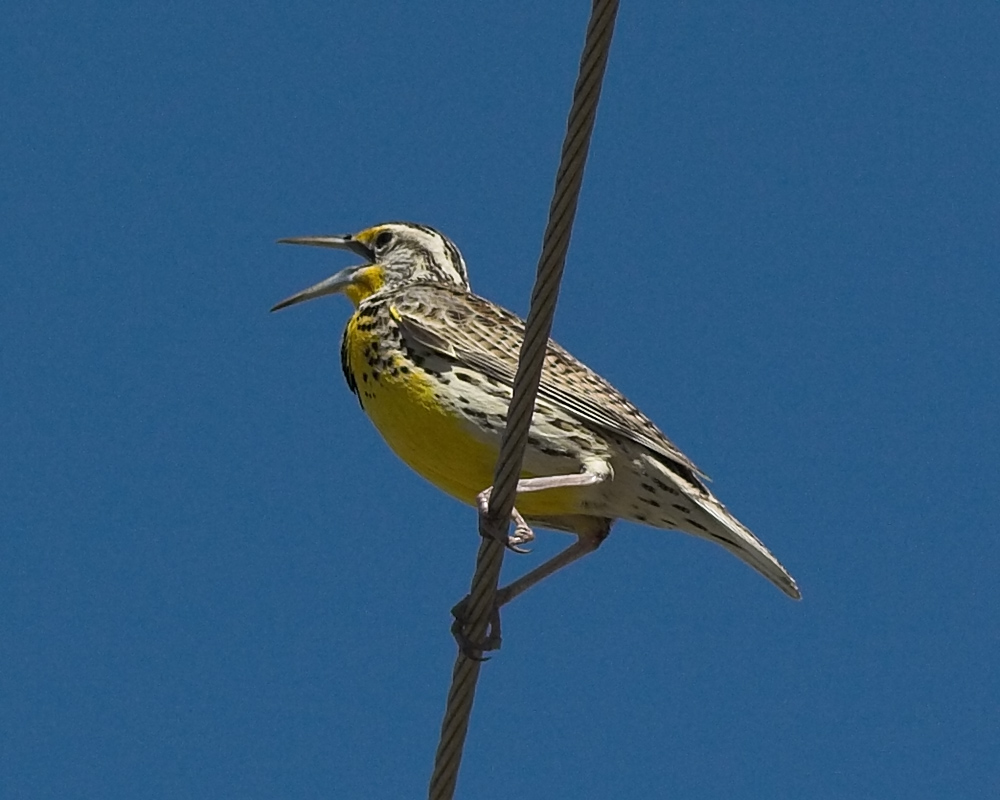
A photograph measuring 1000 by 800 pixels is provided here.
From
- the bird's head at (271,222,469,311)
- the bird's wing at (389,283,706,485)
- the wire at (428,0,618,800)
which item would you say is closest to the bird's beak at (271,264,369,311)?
the bird's head at (271,222,469,311)

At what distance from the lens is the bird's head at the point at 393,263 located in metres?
7.18

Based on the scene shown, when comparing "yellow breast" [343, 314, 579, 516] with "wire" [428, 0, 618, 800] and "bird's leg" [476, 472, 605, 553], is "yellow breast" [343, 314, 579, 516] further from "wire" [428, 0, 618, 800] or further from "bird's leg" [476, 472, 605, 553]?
"wire" [428, 0, 618, 800]

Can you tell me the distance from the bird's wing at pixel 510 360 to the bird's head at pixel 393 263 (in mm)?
733

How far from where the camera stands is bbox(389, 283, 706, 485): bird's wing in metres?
5.91

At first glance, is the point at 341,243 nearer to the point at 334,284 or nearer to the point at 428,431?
the point at 334,284

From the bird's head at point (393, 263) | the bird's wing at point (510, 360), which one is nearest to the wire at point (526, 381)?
the bird's wing at point (510, 360)

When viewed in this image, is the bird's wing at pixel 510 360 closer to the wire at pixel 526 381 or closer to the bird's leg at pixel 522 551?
the bird's leg at pixel 522 551

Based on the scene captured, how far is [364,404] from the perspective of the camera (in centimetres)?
619

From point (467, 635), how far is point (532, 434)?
1.12 meters

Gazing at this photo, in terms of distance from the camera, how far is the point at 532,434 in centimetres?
586

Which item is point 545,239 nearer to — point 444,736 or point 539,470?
point 444,736

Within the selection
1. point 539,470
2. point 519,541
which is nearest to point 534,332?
point 519,541

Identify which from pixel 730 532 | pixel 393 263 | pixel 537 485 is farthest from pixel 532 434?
pixel 393 263

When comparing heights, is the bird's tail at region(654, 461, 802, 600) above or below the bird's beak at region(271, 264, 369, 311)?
below
